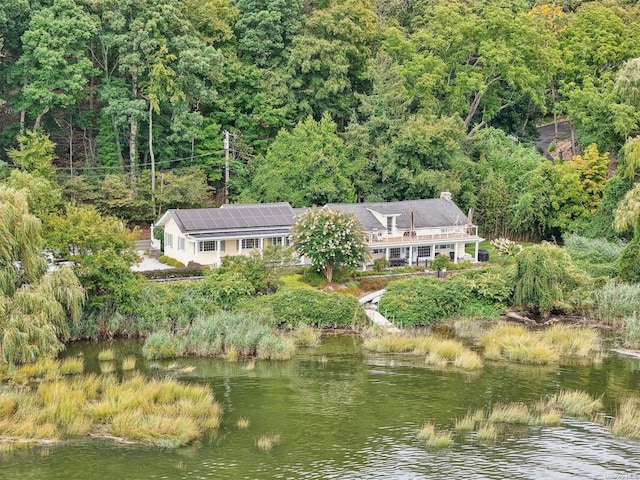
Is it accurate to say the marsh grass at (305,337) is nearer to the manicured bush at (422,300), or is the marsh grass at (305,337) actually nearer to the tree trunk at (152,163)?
the manicured bush at (422,300)

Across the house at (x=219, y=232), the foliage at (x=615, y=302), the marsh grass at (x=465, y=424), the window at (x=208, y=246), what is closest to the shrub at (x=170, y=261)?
the house at (x=219, y=232)

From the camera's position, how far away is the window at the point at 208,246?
56188 millimetres

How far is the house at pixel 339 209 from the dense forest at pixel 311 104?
14.6 ft

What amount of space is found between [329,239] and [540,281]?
38.0 ft

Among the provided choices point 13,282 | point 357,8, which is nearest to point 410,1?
point 357,8

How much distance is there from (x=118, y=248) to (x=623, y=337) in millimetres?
25227

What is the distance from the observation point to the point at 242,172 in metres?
67.4

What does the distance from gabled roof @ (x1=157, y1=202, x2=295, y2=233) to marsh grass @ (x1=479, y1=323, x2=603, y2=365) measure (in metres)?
18.0

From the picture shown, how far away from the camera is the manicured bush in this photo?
48.2 m

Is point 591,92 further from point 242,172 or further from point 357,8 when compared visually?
point 242,172

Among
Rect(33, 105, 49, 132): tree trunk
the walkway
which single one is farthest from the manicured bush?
Rect(33, 105, 49, 132): tree trunk

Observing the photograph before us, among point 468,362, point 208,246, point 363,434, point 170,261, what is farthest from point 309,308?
point 363,434

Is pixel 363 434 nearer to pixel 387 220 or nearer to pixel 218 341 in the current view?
pixel 218 341

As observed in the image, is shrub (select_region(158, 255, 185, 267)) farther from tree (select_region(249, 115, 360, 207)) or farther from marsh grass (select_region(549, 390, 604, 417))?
marsh grass (select_region(549, 390, 604, 417))
